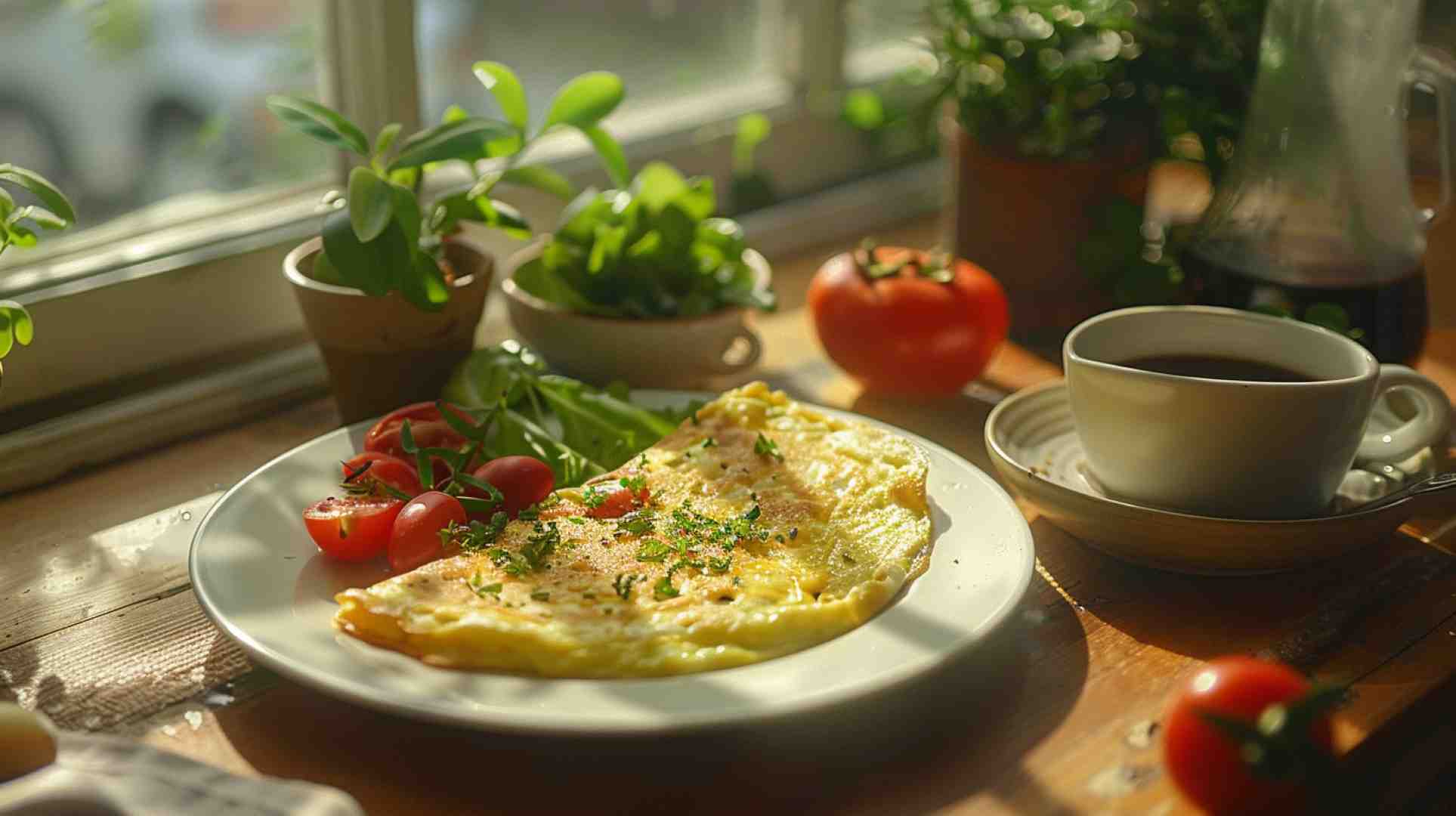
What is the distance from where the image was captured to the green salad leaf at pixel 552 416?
1280 mm

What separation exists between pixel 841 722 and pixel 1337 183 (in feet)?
2.73

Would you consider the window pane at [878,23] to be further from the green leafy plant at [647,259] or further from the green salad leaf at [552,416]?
the green salad leaf at [552,416]

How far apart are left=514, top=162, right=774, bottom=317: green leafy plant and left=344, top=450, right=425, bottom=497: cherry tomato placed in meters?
0.38

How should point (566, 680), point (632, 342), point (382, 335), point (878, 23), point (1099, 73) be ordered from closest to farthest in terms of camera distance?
point (566, 680)
point (382, 335)
point (632, 342)
point (1099, 73)
point (878, 23)

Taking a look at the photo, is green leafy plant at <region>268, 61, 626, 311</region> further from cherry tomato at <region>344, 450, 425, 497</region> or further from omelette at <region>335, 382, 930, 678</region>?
omelette at <region>335, 382, 930, 678</region>

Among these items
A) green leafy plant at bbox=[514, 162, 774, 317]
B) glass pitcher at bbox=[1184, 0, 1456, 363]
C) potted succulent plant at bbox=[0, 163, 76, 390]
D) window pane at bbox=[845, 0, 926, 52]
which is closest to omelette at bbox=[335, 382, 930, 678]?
green leafy plant at bbox=[514, 162, 774, 317]

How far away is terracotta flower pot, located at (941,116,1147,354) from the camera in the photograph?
162 centimetres

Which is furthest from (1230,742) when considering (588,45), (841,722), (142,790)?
(588,45)

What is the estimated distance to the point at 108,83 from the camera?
4.78 ft

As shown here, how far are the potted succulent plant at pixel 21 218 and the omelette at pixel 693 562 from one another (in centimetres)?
37

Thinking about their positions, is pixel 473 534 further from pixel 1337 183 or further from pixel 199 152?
pixel 1337 183

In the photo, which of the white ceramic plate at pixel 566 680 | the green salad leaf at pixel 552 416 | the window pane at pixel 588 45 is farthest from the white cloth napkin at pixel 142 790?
the window pane at pixel 588 45

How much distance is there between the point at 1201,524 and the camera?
1.08 m

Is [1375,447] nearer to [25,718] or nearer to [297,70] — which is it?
[25,718]
